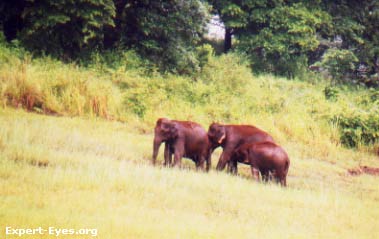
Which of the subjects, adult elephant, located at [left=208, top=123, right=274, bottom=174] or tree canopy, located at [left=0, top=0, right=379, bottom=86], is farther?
tree canopy, located at [left=0, top=0, right=379, bottom=86]

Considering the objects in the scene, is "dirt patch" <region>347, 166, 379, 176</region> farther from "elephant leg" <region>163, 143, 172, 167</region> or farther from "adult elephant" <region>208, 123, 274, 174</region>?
"elephant leg" <region>163, 143, 172, 167</region>

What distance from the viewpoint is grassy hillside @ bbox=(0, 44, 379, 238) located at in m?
6.89

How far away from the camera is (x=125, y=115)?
51.8 feet

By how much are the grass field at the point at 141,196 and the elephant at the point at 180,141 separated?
413 mm

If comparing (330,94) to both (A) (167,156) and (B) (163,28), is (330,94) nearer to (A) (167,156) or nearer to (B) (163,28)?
(B) (163,28)

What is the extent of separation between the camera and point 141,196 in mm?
7953

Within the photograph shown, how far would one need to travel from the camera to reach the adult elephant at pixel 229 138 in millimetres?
12070

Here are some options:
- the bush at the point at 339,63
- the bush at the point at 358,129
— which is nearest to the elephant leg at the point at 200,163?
the bush at the point at 358,129

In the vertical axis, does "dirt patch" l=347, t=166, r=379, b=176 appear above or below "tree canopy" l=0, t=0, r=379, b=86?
below

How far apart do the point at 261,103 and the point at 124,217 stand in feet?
43.9

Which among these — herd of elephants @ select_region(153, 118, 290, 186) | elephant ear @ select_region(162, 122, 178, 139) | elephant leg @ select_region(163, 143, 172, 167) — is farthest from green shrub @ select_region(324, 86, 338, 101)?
elephant ear @ select_region(162, 122, 178, 139)

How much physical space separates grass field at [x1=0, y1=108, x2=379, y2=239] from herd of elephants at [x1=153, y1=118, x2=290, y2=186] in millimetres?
503

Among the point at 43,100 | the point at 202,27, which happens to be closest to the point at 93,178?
the point at 43,100

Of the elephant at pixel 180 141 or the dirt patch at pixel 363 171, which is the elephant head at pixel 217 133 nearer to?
the elephant at pixel 180 141
